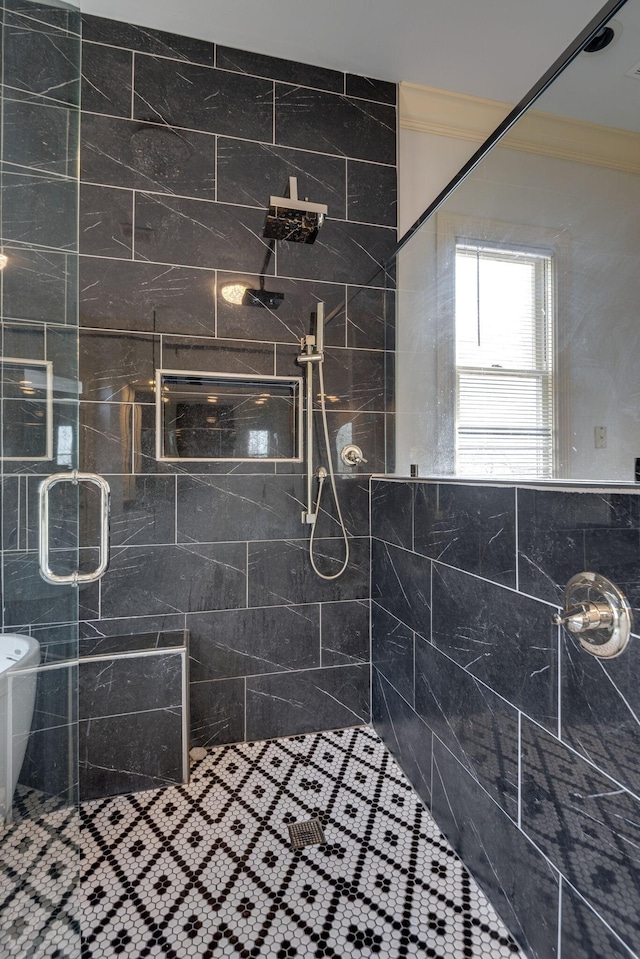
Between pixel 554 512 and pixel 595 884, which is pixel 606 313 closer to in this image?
pixel 554 512

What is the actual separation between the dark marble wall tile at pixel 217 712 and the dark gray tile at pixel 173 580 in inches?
13.6

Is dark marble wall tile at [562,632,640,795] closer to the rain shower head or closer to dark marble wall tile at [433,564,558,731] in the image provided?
dark marble wall tile at [433,564,558,731]

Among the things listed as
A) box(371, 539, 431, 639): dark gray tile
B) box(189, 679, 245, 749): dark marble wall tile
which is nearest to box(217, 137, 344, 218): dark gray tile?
box(371, 539, 431, 639): dark gray tile

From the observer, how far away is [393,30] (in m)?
1.88

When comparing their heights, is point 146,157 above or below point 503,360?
above

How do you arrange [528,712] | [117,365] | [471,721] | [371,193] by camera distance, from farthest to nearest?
[371,193] < [117,365] < [471,721] < [528,712]

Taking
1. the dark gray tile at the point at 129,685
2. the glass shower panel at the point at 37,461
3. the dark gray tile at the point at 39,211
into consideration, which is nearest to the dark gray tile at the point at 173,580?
the dark gray tile at the point at 129,685

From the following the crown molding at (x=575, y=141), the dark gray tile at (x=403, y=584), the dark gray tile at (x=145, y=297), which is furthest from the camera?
the dark gray tile at (x=145, y=297)

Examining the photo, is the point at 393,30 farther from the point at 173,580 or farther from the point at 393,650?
the point at 393,650

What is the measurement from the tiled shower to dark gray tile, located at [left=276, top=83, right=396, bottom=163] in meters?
0.01

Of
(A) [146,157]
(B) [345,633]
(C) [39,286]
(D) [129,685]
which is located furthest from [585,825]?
(A) [146,157]

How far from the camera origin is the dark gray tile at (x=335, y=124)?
2.02m

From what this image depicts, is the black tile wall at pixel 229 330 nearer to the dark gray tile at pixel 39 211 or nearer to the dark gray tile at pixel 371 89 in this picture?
the dark gray tile at pixel 371 89

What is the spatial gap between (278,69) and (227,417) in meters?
1.62
